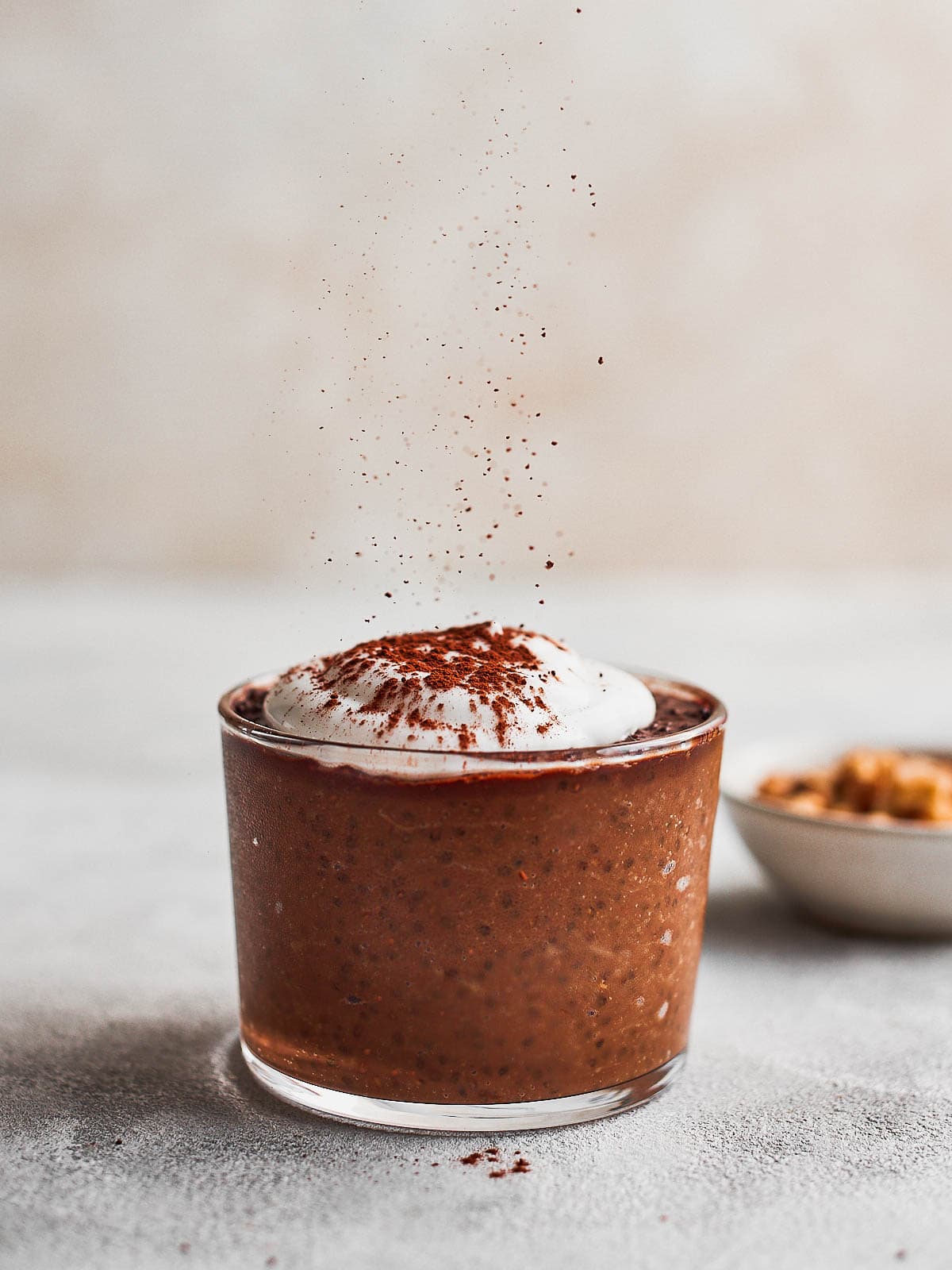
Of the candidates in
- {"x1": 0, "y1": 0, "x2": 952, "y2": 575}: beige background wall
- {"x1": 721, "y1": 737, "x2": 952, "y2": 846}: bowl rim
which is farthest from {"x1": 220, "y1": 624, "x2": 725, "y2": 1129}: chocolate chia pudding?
{"x1": 0, "y1": 0, "x2": 952, "y2": 575}: beige background wall

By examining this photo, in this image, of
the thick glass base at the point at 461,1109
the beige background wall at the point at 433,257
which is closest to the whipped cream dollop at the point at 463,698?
the thick glass base at the point at 461,1109

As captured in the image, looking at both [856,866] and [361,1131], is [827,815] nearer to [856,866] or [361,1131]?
[856,866]

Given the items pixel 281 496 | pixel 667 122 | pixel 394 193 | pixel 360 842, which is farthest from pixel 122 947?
pixel 667 122

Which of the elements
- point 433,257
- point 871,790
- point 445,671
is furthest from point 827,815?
point 433,257

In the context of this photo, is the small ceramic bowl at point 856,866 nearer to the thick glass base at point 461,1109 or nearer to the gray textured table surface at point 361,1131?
the gray textured table surface at point 361,1131

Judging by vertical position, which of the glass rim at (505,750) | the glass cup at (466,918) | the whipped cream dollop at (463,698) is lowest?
the glass cup at (466,918)

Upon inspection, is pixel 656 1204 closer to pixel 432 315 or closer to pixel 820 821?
pixel 820 821
